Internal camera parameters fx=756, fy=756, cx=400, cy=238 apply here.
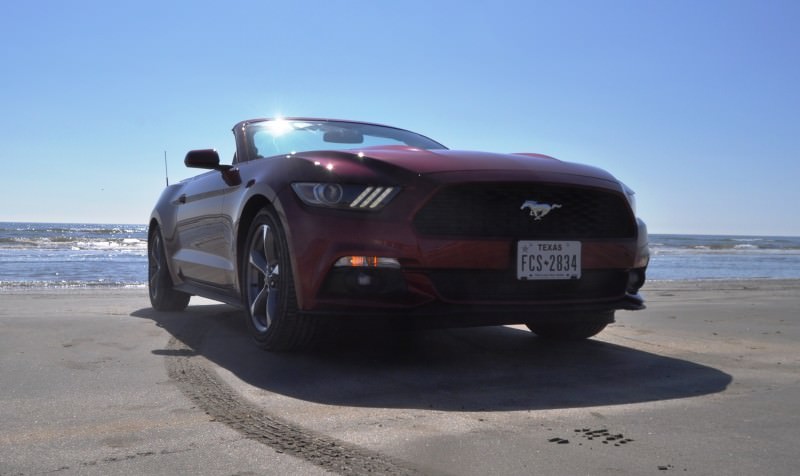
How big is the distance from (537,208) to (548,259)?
0.23m

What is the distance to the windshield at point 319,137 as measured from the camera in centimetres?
451

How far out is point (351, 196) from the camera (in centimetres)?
323

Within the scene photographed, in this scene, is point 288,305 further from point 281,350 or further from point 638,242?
point 638,242

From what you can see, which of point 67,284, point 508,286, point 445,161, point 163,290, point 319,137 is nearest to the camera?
point 508,286

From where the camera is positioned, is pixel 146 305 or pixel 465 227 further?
pixel 146 305

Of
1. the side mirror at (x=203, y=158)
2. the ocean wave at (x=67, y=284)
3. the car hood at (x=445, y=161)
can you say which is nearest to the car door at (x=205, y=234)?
the side mirror at (x=203, y=158)

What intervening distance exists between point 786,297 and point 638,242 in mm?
4941

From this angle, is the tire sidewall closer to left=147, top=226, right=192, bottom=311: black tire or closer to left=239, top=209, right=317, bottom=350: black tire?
left=239, top=209, right=317, bottom=350: black tire

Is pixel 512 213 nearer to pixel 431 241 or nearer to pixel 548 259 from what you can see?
pixel 548 259

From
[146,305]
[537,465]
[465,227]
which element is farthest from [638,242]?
[146,305]

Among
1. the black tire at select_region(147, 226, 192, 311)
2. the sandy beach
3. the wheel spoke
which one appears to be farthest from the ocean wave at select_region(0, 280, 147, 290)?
the wheel spoke

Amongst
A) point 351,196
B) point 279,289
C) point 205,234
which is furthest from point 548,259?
Result: point 205,234

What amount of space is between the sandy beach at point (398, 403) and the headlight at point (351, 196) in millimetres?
703

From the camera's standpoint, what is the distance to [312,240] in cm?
324
